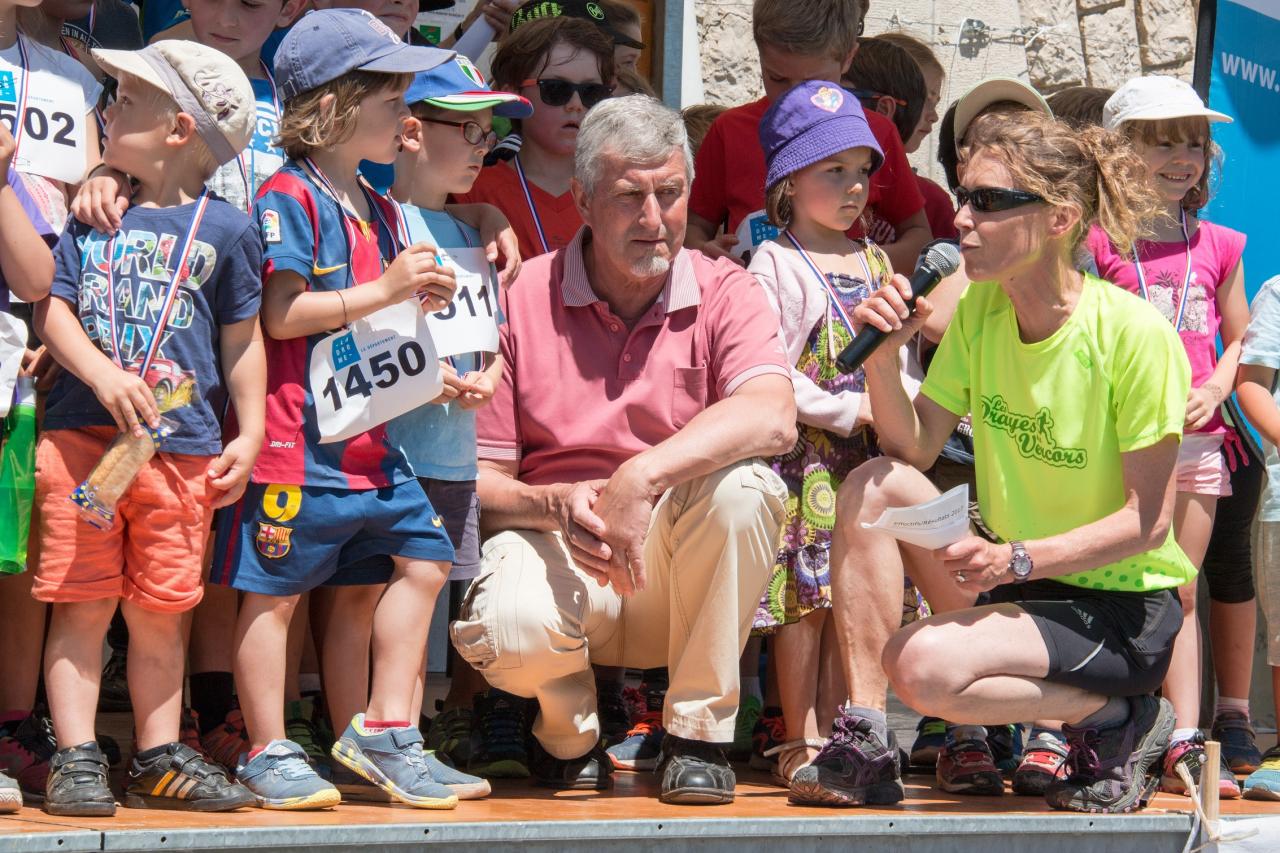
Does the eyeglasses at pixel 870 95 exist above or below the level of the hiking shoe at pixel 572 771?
above

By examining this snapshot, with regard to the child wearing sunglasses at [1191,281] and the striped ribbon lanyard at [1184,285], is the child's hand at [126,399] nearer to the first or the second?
the child wearing sunglasses at [1191,281]

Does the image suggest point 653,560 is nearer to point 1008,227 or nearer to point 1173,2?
point 1008,227

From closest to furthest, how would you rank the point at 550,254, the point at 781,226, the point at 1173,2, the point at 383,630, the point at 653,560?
the point at 383,630, the point at 653,560, the point at 550,254, the point at 781,226, the point at 1173,2

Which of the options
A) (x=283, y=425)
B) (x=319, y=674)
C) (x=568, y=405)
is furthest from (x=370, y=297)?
(x=319, y=674)

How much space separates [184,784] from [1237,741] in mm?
2877

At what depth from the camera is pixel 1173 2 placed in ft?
23.4

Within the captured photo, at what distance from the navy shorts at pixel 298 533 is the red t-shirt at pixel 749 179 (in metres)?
1.66

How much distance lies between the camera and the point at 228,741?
3852 millimetres

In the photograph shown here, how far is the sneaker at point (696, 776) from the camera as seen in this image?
12.2ft

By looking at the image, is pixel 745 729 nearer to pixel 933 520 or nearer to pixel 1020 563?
pixel 1020 563

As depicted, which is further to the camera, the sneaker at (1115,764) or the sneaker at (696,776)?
the sneaker at (1115,764)

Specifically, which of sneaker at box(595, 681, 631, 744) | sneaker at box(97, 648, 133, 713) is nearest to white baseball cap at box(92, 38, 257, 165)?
sneaker at box(595, 681, 631, 744)

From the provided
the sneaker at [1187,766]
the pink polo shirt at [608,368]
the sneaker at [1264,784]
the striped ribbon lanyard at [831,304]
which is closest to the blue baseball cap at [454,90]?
the pink polo shirt at [608,368]

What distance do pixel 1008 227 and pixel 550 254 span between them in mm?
1109
